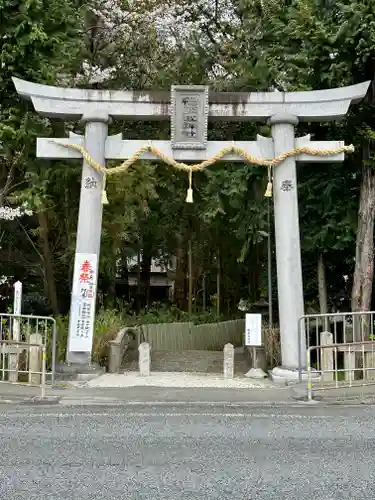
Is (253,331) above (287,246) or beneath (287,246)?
beneath

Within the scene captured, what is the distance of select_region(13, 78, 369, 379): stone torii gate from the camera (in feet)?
37.7

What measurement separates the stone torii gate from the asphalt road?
394 cm

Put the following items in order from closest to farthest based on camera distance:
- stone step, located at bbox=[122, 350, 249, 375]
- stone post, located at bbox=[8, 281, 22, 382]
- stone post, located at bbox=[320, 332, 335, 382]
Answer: stone post, located at bbox=[320, 332, 335, 382] → stone post, located at bbox=[8, 281, 22, 382] → stone step, located at bbox=[122, 350, 249, 375]

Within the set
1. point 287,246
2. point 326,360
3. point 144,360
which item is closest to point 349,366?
point 326,360

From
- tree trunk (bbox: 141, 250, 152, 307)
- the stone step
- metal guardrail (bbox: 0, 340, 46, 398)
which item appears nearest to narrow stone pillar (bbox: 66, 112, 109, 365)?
metal guardrail (bbox: 0, 340, 46, 398)

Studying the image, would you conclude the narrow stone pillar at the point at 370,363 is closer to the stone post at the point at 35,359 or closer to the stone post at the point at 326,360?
the stone post at the point at 326,360

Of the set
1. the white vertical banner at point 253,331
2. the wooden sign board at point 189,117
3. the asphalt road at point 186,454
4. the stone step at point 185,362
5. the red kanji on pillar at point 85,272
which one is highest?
the wooden sign board at point 189,117

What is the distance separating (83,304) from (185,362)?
4731 mm

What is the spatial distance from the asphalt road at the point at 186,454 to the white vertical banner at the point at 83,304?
320cm

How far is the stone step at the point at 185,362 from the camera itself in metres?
13.8

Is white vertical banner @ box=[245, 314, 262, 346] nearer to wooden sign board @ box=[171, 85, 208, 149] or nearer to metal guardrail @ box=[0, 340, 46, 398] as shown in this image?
wooden sign board @ box=[171, 85, 208, 149]

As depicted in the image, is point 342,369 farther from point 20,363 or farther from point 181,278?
point 181,278

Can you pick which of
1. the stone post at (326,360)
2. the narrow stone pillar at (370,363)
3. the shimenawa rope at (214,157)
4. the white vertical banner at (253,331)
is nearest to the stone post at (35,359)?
the shimenawa rope at (214,157)

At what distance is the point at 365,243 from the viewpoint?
12.4 metres
